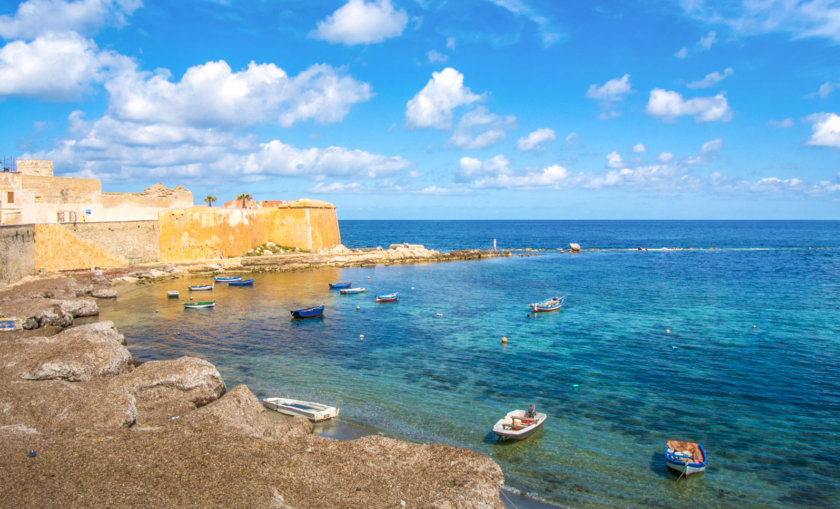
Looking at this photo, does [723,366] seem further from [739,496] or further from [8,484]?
[8,484]

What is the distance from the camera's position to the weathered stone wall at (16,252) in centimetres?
3148

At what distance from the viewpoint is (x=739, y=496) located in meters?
11.2

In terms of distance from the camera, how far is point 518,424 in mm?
13789

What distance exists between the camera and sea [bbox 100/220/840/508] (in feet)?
40.4

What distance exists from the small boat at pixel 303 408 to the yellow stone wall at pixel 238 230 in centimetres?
3645

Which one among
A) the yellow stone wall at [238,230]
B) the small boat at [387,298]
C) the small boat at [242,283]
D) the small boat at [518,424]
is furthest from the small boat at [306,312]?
the yellow stone wall at [238,230]

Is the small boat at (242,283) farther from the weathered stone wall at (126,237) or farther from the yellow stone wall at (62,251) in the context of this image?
the yellow stone wall at (62,251)

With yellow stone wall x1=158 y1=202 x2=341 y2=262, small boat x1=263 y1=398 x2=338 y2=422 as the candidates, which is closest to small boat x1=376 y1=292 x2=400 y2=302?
small boat x1=263 y1=398 x2=338 y2=422

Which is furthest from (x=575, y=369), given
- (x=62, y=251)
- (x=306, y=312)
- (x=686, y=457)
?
(x=62, y=251)

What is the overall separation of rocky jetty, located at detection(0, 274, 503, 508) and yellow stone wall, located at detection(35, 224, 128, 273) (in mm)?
25322

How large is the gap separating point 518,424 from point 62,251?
123 feet

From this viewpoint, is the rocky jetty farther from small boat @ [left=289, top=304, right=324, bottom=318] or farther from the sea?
small boat @ [left=289, top=304, right=324, bottom=318]

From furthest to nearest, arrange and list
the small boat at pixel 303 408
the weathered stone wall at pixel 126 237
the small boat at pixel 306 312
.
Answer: the weathered stone wall at pixel 126 237, the small boat at pixel 306 312, the small boat at pixel 303 408

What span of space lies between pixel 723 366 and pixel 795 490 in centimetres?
Result: 948
